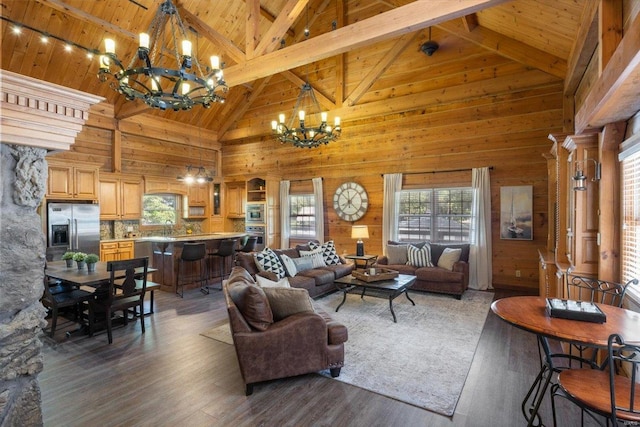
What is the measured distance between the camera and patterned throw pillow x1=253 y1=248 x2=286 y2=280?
5.23 meters

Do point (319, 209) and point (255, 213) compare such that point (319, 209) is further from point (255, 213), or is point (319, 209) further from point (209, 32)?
point (209, 32)

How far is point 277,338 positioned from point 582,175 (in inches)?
132

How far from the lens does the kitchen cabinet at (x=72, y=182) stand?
6305mm

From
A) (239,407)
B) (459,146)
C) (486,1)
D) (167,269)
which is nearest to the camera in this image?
(239,407)

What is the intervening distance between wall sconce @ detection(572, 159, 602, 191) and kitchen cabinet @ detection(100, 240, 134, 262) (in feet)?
26.7

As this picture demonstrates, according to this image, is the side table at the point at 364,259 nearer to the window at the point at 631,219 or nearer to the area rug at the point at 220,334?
the area rug at the point at 220,334

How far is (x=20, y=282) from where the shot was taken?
1306 mm

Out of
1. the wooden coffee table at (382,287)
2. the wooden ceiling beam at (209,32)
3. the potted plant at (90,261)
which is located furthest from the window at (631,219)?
the potted plant at (90,261)

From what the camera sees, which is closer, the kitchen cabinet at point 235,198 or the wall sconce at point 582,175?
the wall sconce at point 582,175

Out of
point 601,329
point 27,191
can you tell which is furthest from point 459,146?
point 27,191

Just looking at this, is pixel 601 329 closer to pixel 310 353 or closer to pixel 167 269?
pixel 310 353

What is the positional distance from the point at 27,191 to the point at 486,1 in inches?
152

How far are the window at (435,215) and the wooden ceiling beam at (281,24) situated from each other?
412 cm

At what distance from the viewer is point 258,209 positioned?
9.32 metres
